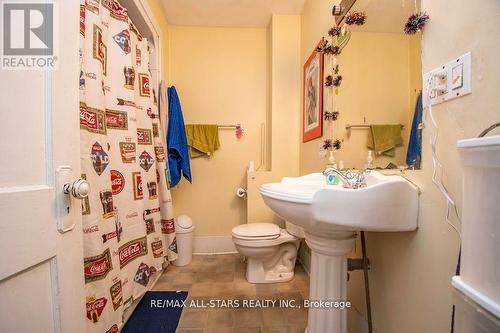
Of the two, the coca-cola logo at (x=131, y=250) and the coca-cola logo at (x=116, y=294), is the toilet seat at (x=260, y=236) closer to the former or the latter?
the coca-cola logo at (x=131, y=250)

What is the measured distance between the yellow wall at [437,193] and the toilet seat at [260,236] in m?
0.77

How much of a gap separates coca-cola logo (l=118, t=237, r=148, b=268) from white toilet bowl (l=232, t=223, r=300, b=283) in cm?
62

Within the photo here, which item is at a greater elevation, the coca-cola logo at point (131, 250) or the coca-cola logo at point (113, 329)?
the coca-cola logo at point (131, 250)

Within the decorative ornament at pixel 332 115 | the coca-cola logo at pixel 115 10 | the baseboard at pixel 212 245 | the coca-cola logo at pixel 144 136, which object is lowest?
the baseboard at pixel 212 245

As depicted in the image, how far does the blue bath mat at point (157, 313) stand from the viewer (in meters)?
1.27

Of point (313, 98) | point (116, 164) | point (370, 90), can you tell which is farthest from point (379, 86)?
point (116, 164)

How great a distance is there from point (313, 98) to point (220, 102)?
3.25 ft

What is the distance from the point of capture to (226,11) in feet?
6.75

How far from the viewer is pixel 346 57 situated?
4.16ft

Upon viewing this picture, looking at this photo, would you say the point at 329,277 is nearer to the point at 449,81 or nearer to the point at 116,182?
the point at 449,81

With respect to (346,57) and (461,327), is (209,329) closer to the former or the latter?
(461,327)

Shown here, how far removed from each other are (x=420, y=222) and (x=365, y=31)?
0.91 metres

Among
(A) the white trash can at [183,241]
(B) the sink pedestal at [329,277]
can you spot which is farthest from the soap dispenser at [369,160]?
(A) the white trash can at [183,241]

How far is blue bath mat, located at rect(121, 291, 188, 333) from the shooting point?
4.18ft
